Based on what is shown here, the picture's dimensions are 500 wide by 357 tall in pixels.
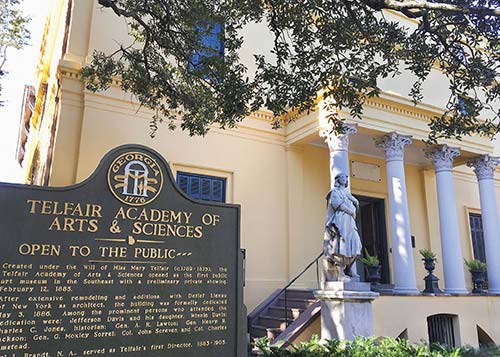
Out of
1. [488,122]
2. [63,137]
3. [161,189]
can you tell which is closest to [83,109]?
[63,137]

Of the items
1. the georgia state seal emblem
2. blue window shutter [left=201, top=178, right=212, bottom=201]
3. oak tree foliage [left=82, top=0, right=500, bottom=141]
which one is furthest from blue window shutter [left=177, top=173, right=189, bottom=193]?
the georgia state seal emblem

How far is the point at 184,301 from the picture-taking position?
3.53 metres

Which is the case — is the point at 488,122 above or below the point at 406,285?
above

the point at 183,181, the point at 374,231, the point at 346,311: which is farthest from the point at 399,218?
the point at 183,181

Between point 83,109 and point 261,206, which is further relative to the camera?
point 261,206

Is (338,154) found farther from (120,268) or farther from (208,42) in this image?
(120,268)

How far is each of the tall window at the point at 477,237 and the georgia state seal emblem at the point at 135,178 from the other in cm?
1503

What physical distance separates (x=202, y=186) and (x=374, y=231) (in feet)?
21.0

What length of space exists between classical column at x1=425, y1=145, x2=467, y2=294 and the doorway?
2.19 meters

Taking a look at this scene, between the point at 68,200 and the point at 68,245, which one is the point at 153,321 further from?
the point at 68,200

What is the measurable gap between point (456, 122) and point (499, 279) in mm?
7904

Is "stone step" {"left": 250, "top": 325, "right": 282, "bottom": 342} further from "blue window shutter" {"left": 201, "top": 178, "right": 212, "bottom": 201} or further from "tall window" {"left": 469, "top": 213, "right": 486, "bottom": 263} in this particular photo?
"tall window" {"left": 469, "top": 213, "right": 486, "bottom": 263}

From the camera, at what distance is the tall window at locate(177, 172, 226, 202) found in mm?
10867

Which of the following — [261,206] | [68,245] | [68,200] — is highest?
[261,206]
